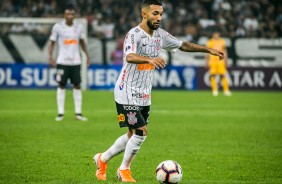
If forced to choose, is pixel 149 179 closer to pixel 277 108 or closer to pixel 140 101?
pixel 140 101

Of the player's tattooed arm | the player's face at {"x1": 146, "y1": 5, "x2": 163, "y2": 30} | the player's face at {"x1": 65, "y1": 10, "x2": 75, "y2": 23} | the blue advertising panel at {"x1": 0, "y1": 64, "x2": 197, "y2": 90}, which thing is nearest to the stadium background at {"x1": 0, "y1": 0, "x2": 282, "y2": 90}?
the blue advertising panel at {"x1": 0, "y1": 64, "x2": 197, "y2": 90}

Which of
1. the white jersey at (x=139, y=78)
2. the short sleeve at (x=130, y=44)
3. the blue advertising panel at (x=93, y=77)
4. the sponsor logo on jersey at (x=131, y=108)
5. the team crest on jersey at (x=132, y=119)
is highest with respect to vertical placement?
the short sleeve at (x=130, y=44)

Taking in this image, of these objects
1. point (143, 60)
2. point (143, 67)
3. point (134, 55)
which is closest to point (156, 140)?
point (143, 67)

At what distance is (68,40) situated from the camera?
17203 millimetres

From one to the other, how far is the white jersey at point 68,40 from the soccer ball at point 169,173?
357 inches

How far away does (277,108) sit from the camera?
21469 mm

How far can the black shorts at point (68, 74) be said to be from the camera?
1697 centimetres

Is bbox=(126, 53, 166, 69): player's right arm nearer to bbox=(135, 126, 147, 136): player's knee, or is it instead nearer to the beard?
the beard

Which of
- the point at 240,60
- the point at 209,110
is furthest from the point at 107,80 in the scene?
the point at 209,110

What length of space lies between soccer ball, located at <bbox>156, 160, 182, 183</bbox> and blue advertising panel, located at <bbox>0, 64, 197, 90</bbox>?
2024 centimetres

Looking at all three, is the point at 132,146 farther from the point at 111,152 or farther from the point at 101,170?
the point at 101,170

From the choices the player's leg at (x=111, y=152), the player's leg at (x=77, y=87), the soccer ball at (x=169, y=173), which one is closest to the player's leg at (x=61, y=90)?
the player's leg at (x=77, y=87)

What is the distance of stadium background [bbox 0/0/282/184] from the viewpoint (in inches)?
407

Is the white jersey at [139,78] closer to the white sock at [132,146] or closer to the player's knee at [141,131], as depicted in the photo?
the player's knee at [141,131]
